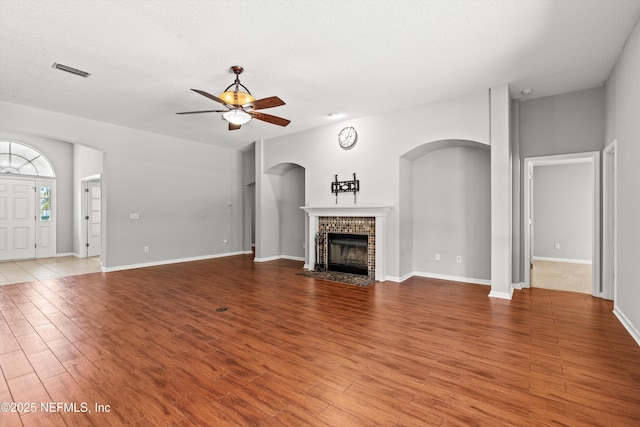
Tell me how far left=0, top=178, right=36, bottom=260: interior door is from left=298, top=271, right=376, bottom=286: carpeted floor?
296 inches

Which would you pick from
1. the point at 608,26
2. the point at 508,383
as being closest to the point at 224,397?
the point at 508,383

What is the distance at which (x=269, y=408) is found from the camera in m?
Answer: 1.90

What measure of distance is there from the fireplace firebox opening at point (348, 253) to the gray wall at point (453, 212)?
100 centimetres

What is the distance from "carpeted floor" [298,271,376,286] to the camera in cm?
527

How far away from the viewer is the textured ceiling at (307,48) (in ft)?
9.11

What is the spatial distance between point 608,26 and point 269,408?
4577mm

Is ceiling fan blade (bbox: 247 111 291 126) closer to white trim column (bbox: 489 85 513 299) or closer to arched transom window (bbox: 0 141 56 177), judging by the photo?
white trim column (bbox: 489 85 513 299)

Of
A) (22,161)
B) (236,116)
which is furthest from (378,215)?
(22,161)

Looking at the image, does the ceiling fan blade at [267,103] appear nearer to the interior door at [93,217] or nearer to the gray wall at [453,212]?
the gray wall at [453,212]

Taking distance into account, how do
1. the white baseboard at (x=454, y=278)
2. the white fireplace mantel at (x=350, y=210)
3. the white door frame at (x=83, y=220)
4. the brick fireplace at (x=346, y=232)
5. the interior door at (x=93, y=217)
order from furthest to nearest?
1. the interior door at (x=93, y=217)
2. the white door frame at (x=83, y=220)
3. the brick fireplace at (x=346, y=232)
4. the white fireplace mantel at (x=350, y=210)
5. the white baseboard at (x=454, y=278)

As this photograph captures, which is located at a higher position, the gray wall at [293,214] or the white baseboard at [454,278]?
the gray wall at [293,214]

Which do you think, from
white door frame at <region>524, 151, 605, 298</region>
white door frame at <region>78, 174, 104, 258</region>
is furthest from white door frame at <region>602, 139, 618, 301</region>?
white door frame at <region>78, 174, 104, 258</region>

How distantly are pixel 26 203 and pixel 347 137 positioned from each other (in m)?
8.53

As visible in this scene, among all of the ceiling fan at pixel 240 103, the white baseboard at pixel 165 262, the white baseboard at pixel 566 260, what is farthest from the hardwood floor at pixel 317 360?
the white baseboard at pixel 566 260
